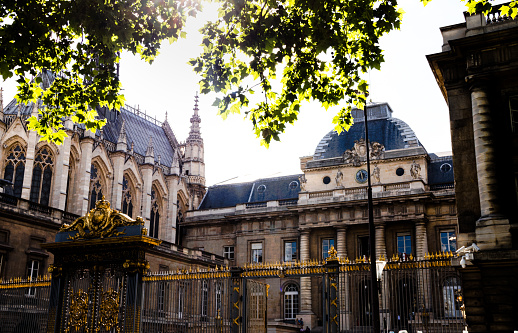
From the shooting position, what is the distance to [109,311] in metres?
15.2

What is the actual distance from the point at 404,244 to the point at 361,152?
7.20 meters

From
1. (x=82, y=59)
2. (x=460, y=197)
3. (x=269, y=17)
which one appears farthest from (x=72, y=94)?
(x=460, y=197)

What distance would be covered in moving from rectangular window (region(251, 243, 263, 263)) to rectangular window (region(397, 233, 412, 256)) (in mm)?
10732

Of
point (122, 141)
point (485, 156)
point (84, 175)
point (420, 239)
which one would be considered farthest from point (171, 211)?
point (485, 156)

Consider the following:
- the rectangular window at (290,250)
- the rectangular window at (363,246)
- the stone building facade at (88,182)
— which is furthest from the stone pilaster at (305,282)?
the stone building facade at (88,182)

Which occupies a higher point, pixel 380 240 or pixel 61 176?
pixel 61 176

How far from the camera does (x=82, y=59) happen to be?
12570 millimetres

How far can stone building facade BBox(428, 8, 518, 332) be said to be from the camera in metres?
16.3

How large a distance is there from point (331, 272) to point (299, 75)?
4.60 m

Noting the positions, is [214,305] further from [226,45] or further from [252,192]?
[252,192]

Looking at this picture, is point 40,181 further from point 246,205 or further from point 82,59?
point 82,59

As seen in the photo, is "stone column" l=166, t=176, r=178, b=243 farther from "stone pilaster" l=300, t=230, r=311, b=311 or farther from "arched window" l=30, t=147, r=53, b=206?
"arched window" l=30, t=147, r=53, b=206

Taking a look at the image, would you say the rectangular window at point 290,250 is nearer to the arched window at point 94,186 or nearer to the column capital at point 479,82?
the arched window at point 94,186

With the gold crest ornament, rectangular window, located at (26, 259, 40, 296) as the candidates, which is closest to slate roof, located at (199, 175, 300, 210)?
rectangular window, located at (26, 259, 40, 296)
